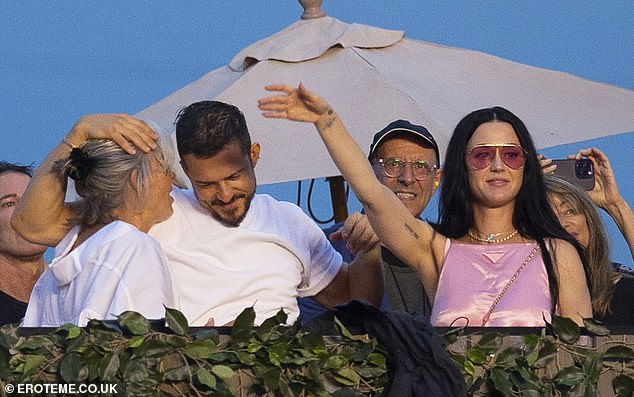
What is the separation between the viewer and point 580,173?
20.2 feet

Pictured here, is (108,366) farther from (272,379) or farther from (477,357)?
(477,357)

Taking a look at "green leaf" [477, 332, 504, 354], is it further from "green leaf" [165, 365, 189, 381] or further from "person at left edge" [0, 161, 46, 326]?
"person at left edge" [0, 161, 46, 326]

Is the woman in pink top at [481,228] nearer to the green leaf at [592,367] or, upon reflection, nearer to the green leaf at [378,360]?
the green leaf at [592,367]

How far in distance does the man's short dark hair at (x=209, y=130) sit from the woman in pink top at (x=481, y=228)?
0.38 ft

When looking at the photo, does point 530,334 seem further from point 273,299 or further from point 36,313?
point 36,313

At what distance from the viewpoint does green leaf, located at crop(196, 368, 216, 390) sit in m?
3.69

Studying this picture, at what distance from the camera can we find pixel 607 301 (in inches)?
209

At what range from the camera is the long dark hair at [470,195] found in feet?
15.8

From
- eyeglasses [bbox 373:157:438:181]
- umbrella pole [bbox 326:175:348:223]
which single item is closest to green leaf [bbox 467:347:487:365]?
eyeglasses [bbox 373:157:438:181]

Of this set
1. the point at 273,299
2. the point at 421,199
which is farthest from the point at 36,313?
the point at 421,199

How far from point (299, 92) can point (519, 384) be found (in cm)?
121

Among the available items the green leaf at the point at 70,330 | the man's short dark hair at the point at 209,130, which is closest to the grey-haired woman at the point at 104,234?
the man's short dark hair at the point at 209,130

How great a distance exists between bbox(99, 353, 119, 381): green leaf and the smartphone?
2.90 meters

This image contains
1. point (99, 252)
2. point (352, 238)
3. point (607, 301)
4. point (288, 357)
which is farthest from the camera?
point (607, 301)
